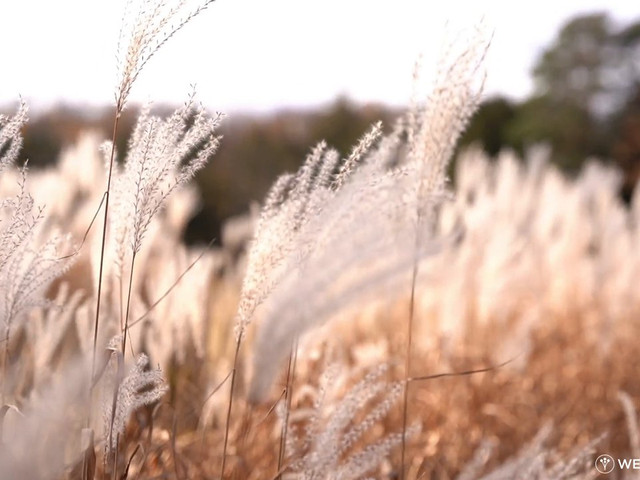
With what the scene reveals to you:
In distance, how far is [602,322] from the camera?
449 centimetres

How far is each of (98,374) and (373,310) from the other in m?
2.93

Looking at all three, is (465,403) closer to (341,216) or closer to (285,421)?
(285,421)

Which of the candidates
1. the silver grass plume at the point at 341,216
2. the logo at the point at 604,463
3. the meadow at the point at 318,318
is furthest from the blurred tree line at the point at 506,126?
the silver grass plume at the point at 341,216

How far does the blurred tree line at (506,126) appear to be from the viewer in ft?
51.9

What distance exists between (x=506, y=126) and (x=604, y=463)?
89.8ft

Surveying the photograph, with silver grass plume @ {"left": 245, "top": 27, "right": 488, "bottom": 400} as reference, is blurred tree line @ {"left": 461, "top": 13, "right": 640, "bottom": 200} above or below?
above

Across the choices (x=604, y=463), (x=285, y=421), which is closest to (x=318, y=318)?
(x=285, y=421)

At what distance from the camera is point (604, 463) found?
2502 mm

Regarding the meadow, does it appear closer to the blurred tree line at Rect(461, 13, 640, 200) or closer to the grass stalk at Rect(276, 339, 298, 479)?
the grass stalk at Rect(276, 339, 298, 479)

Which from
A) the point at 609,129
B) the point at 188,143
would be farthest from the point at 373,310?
the point at 609,129

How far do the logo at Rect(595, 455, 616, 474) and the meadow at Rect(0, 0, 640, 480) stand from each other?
0.24 ft

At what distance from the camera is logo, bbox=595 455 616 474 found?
2494mm

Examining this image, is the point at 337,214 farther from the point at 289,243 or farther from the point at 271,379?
the point at 271,379

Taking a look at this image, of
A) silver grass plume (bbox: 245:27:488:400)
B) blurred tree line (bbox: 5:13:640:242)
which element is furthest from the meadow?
blurred tree line (bbox: 5:13:640:242)
